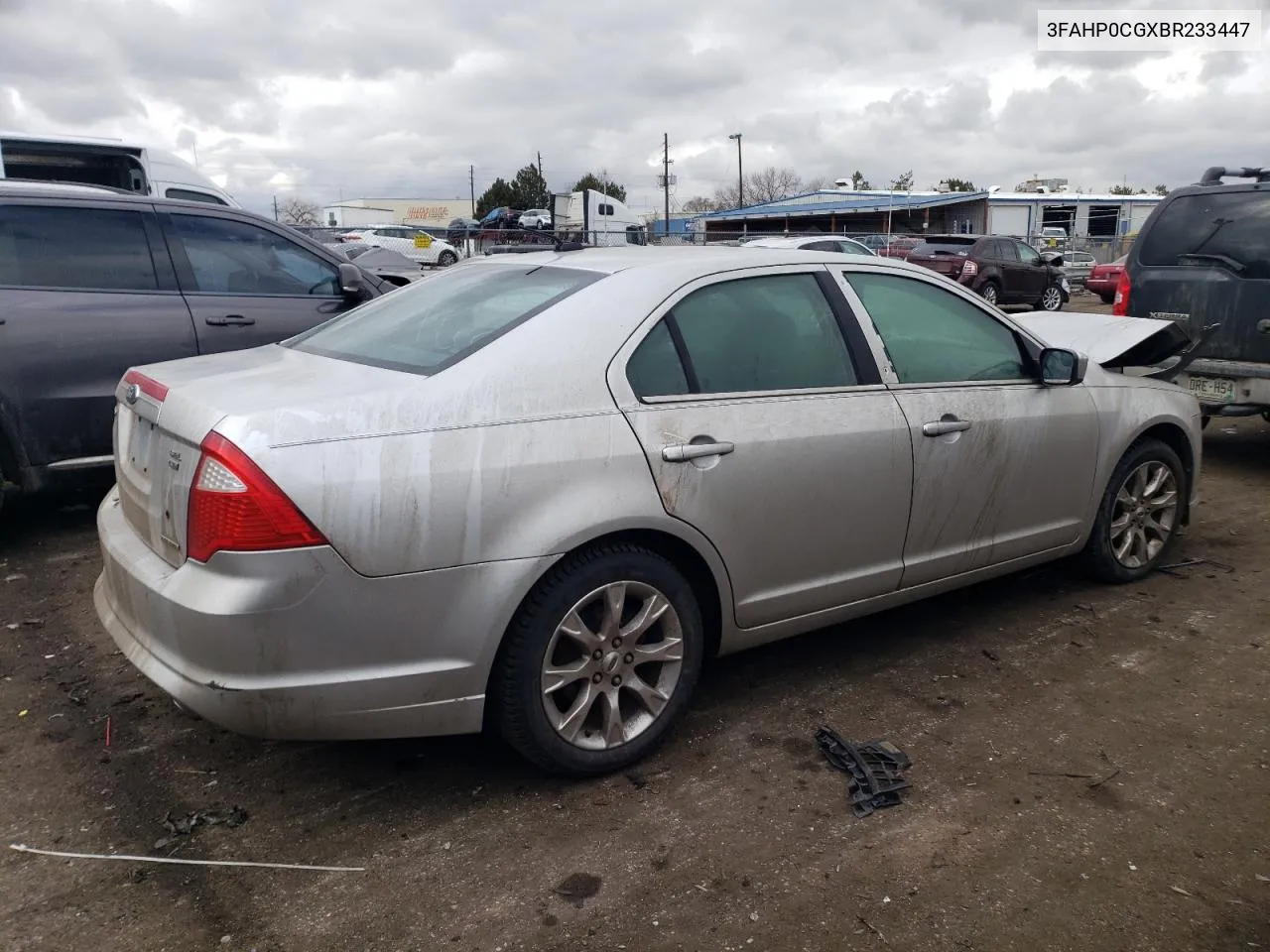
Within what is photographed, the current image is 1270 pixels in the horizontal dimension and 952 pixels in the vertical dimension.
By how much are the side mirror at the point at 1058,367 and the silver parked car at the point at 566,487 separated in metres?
0.03

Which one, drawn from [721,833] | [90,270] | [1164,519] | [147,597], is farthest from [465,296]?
[1164,519]

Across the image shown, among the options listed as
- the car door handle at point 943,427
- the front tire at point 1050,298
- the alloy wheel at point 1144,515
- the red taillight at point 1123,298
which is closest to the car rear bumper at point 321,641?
the car door handle at point 943,427

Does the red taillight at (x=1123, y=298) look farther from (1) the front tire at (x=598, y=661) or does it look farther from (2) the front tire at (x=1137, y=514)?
(1) the front tire at (x=598, y=661)

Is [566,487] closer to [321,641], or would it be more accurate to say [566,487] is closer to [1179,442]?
[321,641]

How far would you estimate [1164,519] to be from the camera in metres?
5.01

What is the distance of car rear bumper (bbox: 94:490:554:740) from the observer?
2.62 m

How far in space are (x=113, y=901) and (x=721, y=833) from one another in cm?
157

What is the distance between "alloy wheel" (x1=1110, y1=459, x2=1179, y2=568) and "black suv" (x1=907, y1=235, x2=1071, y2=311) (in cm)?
1659

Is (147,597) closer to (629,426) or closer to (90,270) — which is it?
(629,426)

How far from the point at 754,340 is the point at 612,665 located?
1193 mm

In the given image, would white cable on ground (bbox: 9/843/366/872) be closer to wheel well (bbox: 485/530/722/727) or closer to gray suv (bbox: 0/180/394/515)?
wheel well (bbox: 485/530/722/727)

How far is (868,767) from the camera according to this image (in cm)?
325

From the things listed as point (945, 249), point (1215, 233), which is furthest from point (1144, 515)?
point (945, 249)

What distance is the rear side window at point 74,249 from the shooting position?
205 inches
